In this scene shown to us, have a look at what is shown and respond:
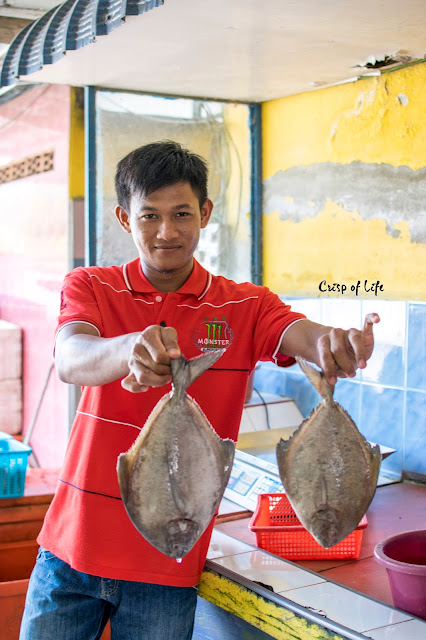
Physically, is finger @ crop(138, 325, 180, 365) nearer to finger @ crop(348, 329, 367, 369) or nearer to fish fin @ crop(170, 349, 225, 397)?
fish fin @ crop(170, 349, 225, 397)

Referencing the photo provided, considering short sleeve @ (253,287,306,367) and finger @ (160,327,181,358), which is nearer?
finger @ (160,327,181,358)

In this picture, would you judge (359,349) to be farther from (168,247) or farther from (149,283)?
(149,283)

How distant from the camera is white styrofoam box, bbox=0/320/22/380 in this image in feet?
20.1

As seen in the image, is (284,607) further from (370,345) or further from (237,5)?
(237,5)

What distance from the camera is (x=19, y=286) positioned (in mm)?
6129

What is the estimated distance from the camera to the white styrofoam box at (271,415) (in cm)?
360

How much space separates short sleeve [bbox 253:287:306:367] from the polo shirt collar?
0.18 meters

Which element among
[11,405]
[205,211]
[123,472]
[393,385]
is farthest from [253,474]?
[11,405]

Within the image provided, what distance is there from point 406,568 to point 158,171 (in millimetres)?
1268

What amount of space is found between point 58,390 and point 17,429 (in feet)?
4.00

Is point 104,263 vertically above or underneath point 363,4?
underneath

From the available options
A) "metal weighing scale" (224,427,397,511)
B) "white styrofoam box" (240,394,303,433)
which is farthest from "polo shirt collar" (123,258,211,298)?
"white styrofoam box" (240,394,303,433)

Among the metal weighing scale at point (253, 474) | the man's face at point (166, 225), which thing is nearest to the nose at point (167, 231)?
the man's face at point (166, 225)

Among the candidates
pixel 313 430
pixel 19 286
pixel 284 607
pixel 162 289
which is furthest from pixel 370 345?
pixel 19 286
